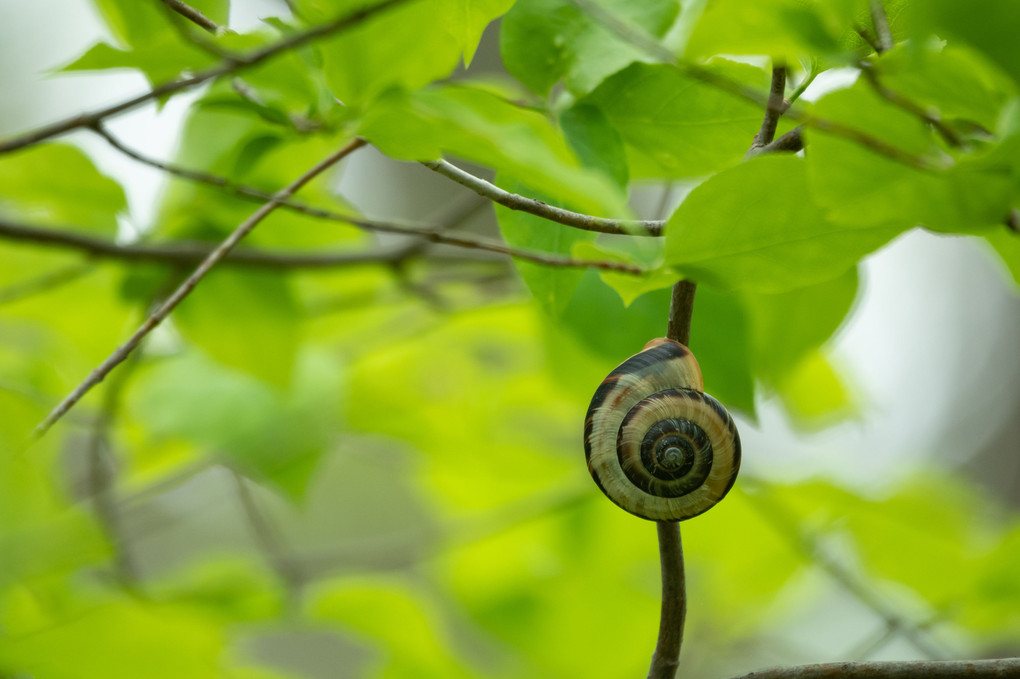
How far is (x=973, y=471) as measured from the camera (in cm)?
177

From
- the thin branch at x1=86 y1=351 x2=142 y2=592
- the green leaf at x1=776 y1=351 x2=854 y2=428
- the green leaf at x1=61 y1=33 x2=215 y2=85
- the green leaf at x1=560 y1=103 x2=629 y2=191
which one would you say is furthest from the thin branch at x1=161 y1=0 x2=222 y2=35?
the green leaf at x1=776 y1=351 x2=854 y2=428

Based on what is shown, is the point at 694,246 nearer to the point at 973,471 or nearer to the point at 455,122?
the point at 455,122

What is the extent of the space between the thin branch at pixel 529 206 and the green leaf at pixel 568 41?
0.08 m

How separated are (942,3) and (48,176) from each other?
1.58 feet

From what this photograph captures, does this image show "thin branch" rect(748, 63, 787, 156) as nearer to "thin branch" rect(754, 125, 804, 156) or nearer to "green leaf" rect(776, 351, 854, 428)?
"thin branch" rect(754, 125, 804, 156)

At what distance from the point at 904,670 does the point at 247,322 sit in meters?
0.44

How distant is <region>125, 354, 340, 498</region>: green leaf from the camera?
559 mm

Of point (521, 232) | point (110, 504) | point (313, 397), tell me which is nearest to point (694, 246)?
point (521, 232)

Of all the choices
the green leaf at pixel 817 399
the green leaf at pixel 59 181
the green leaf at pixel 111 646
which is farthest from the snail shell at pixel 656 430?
the green leaf at pixel 817 399

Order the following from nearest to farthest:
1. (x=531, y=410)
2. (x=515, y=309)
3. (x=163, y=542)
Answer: (x=515, y=309)
(x=531, y=410)
(x=163, y=542)

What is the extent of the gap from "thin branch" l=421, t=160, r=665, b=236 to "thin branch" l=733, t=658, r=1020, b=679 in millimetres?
143

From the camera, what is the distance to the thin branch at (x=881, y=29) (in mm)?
250

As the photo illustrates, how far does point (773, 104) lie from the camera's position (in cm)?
24

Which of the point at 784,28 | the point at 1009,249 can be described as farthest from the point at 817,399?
the point at 784,28
